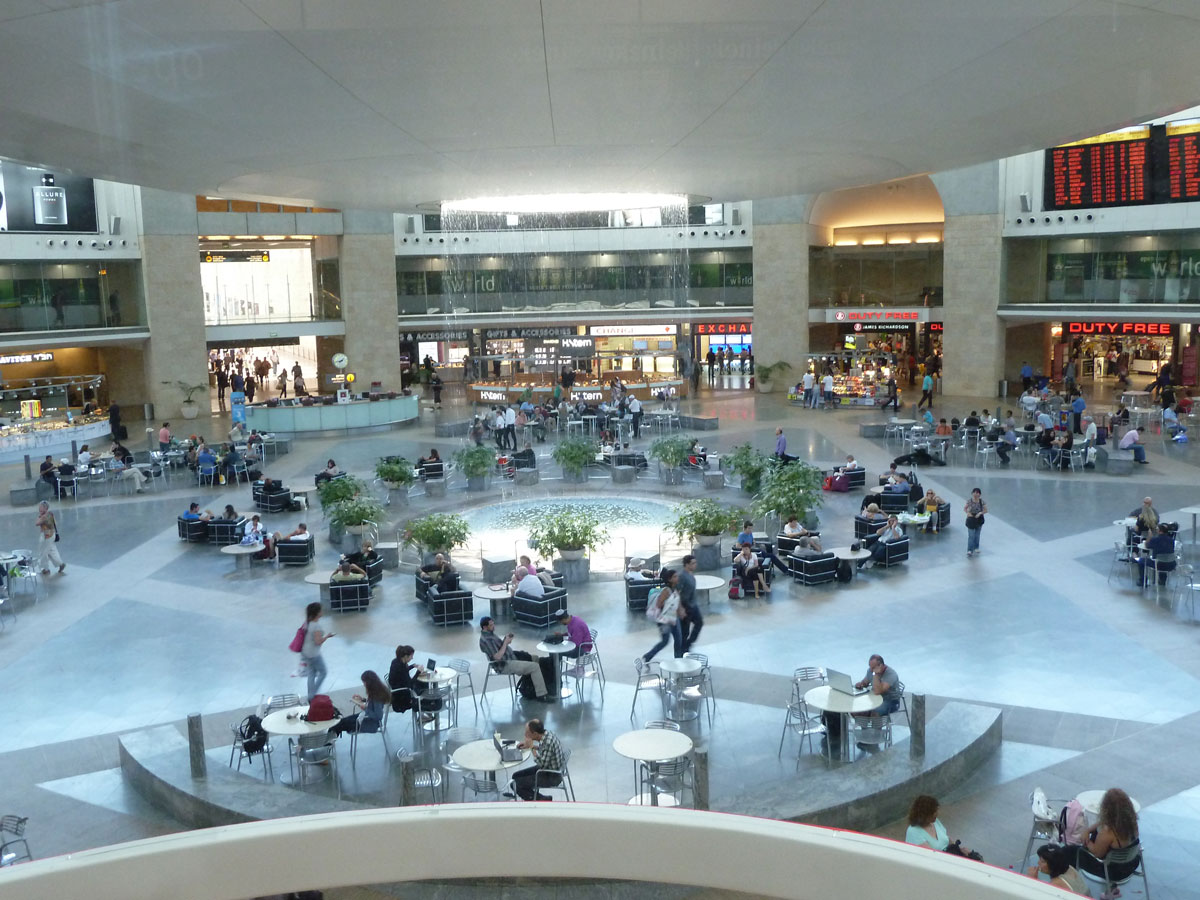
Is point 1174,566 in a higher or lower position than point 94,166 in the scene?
lower

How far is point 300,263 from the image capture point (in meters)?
48.2

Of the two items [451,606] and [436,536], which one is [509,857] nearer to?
[451,606]

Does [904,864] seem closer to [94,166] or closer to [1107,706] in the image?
[1107,706]

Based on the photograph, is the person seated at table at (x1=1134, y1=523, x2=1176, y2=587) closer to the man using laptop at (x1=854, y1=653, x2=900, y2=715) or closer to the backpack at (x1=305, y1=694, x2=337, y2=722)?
the man using laptop at (x1=854, y1=653, x2=900, y2=715)

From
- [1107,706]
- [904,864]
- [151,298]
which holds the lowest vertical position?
[1107,706]

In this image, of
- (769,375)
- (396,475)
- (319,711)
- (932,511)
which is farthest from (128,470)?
(769,375)

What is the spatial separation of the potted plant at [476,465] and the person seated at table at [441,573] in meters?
Result: 7.08

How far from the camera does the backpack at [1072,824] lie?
7492 mm

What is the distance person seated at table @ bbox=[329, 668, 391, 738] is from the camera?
980 centimetres

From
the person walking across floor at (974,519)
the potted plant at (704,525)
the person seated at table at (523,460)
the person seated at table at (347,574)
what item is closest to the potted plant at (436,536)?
the person seated at table at (347,574)

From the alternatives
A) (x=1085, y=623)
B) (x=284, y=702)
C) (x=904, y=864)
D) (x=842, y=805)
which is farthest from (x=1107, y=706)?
(x=284, y=702)

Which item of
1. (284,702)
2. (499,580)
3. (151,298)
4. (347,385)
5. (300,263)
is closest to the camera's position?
(284,702)

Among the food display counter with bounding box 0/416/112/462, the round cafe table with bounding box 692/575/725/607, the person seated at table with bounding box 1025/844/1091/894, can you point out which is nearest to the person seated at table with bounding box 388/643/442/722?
the round cafe table with bounding box 692/575/725/607

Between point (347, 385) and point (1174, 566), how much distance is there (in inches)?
1181
